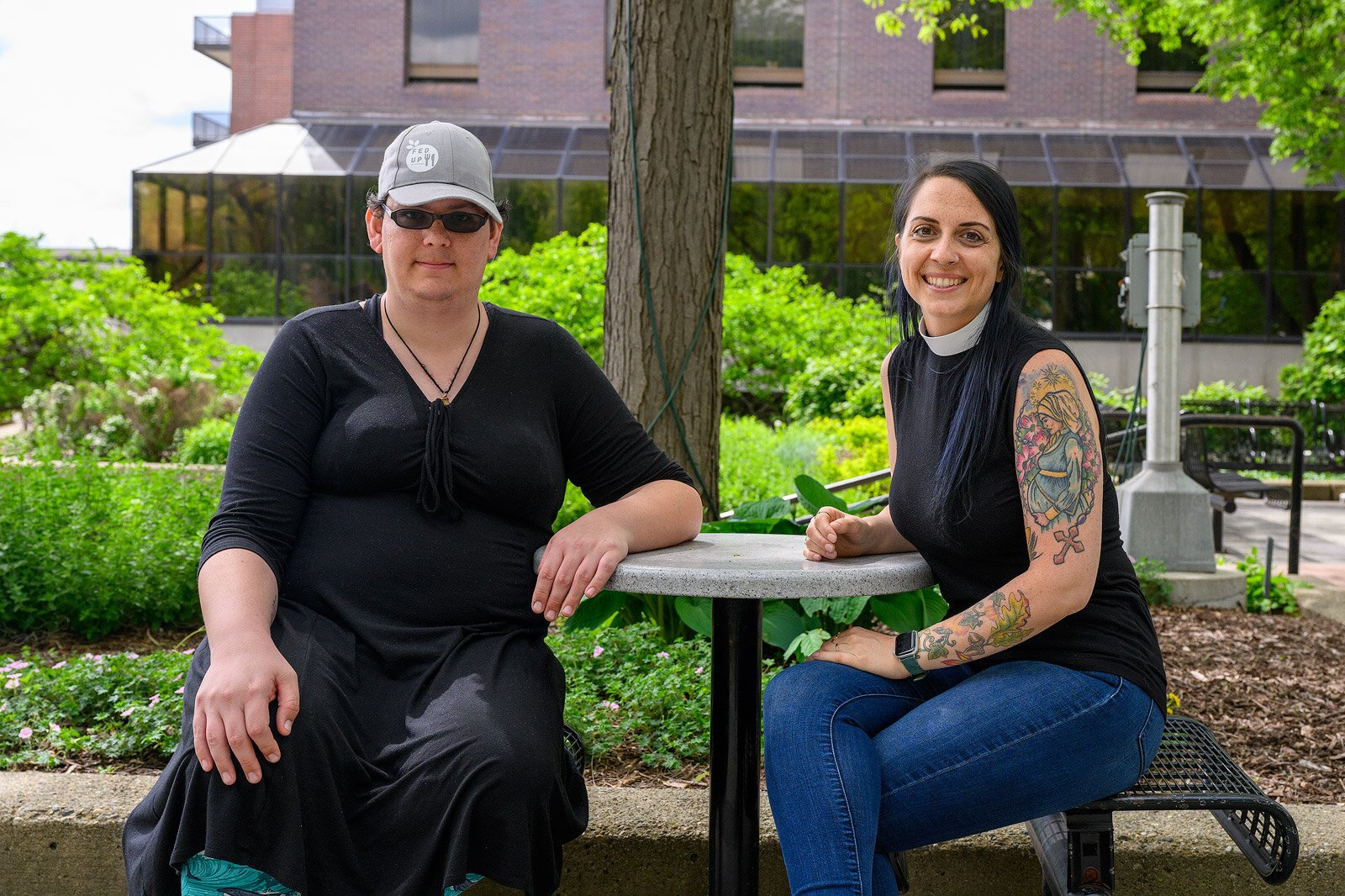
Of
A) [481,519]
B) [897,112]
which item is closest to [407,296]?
[481,519]

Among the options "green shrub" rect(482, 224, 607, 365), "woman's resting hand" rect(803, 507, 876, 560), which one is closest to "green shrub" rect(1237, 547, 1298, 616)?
"woman's resting hand" rect(803, 507, 876, 560)

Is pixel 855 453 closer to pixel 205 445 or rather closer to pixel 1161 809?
pixel 205 445

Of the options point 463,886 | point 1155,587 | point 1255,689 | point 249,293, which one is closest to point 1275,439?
point 1155,587

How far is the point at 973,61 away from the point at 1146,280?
18496 millimetres

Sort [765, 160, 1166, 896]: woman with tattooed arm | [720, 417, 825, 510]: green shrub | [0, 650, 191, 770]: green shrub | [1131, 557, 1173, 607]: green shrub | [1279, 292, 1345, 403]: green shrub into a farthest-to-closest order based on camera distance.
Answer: [1279, 292, 1345, 403]: green shrub
[720, 417, 825, 510]: green shrub
[1131, 557, 1173, 607]: green shrub
[0, 650, 191, 770]: green shrub
[765, 160, 1166, 896]: woman with tattooed arm

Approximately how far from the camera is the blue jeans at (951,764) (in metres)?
2.06

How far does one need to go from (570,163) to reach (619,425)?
19335mm

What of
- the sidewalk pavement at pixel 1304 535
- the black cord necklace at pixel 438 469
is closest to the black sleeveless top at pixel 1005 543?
the black cord necklace at pixel 438 469

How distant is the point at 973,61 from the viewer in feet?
76.8

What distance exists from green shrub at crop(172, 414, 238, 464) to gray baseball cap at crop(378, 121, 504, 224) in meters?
8.24

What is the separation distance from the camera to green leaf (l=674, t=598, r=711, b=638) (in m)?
3.42

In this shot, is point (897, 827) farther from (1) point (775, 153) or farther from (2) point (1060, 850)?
(1) point (775, 153)

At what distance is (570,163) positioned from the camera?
2127cm

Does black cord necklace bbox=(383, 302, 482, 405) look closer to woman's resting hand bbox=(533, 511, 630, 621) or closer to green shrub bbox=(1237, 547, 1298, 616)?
woman's resting hand bbox=(533, 511, 630, 621)
